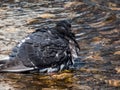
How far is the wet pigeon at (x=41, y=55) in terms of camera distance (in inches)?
317

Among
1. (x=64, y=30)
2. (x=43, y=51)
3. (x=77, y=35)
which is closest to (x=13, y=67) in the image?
(x=43, y=51)

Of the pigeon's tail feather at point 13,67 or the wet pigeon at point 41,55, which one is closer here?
the pigeon's tail feather at point 13,67

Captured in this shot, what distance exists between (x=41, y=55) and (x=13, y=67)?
1.99ft

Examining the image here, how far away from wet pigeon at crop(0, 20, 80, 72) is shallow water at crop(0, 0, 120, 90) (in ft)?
0.77

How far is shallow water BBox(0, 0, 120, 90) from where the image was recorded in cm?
808

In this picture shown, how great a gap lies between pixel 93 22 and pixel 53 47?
167 inches

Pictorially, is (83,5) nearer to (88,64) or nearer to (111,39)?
(111,39)

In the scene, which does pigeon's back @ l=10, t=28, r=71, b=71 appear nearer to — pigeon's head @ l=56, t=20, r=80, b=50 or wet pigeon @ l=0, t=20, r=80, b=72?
wet pigeon @ l=0, t=20, r=80, b=72

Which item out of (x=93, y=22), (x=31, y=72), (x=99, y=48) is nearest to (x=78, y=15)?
(x=93, y=22)

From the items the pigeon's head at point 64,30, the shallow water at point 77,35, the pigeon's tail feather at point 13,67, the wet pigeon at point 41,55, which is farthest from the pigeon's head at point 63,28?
the pigeon's tail feather at point 13,67

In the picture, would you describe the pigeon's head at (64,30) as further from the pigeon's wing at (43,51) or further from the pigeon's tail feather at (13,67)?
the pigeon's tail feather at (13,67)

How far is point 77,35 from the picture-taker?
11.1 metres

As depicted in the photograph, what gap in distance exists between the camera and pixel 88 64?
29.9 feet

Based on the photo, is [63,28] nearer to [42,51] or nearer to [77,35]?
[42,51]
